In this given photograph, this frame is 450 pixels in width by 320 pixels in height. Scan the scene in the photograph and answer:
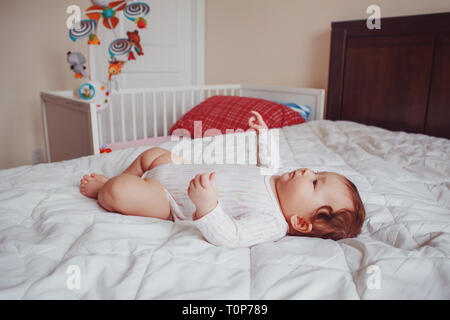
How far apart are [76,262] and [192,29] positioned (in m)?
2.88

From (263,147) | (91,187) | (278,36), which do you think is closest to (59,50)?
(278,36)

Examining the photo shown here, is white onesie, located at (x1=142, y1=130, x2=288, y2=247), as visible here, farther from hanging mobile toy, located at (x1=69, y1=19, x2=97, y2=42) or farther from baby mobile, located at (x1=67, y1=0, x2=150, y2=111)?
hanging mobile toy, located at (x1=69, y1=19, x2=97, y2=42)

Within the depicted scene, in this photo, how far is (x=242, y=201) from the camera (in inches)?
36.1

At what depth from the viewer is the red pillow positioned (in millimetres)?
2133


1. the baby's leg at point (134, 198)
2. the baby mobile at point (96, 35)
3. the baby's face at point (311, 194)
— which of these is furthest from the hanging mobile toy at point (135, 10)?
the baby's face at point (311, 194)

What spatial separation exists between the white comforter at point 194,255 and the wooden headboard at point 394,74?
3.12 feet

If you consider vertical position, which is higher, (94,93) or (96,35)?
(96,35)

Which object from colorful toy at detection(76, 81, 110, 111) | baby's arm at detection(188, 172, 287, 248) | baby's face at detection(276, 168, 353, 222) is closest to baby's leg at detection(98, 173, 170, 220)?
baby's arm at detection(188, 172, 287, 248)

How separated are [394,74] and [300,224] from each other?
5.04 feet

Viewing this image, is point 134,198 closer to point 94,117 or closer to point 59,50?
point 94,117

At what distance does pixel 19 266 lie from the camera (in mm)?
661

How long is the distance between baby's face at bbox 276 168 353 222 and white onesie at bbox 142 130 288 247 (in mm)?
34
